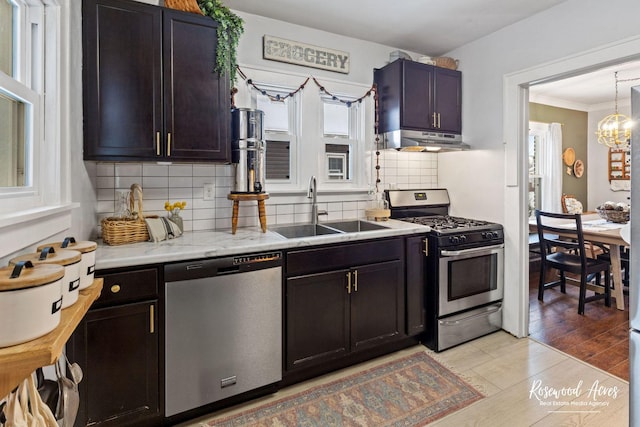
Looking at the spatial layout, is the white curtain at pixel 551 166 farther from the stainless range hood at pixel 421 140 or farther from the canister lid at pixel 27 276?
the canister lid at pixel 27 276

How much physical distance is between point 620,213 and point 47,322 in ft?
17.3

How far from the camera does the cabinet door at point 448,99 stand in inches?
124

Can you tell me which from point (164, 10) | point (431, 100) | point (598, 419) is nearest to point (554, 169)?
point (431, 100)

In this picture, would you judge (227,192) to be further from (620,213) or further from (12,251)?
(620,213)

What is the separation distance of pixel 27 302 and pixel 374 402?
6.18ft

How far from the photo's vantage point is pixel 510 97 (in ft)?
9.31

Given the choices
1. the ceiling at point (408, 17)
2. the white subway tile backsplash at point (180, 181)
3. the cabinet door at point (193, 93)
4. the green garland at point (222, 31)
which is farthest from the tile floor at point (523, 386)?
the ceiling at point (408, 17)

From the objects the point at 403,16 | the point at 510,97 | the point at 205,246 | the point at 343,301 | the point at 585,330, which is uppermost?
the point at 403,16

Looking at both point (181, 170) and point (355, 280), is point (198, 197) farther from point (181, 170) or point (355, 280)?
point (355, 280)

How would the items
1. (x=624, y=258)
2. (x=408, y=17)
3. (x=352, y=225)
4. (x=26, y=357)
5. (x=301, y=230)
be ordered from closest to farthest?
(x=26, y=357), (x=408, y=17), (x=301, y=230), (x=352, y=225), (x=624, y=258)

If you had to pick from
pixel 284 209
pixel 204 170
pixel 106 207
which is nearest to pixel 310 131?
pixel 284 209

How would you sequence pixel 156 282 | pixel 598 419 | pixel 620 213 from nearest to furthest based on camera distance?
pixel 156 282
pixel 598 419
pixel 620 213

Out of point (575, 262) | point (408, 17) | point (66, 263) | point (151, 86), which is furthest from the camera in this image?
point (575, 262)

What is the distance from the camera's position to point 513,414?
6.35ft
